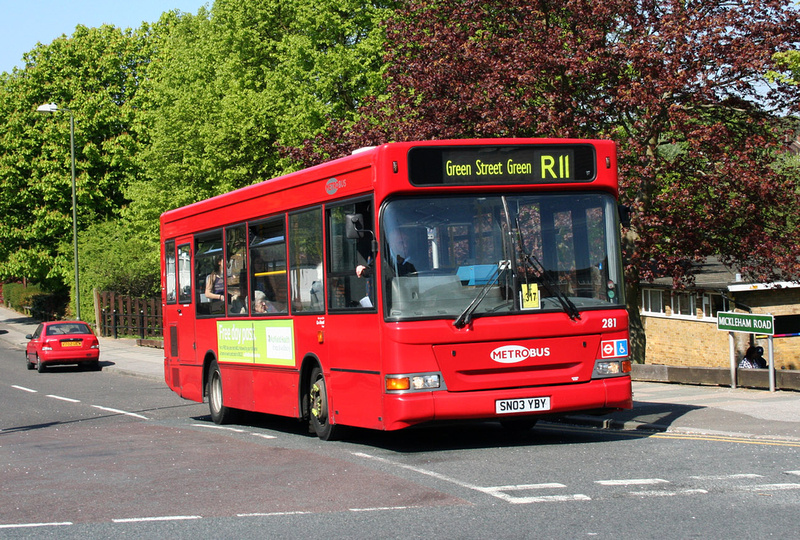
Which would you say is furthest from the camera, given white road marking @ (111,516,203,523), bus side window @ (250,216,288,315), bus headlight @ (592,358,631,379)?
bus side window @ (250,216,288,315)

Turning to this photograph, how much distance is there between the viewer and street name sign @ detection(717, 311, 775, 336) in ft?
53.8

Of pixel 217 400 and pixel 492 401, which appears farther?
pixel 217 400

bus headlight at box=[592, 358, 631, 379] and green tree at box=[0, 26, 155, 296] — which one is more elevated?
green tree at box=[0, 26, 155, 296]

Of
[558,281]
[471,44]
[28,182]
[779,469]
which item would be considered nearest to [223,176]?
[471,44]

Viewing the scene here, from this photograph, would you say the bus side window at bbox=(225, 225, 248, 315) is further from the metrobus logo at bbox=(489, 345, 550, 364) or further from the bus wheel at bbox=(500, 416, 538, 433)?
the metrobus logo at bbox=(489, 345, 550, 364)

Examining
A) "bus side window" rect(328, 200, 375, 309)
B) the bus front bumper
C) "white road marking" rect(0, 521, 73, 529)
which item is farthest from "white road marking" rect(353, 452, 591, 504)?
"white road marking" rect(0, 521, 73, 529)

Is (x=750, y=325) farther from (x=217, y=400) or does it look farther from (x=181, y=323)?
(x=181, y=323)

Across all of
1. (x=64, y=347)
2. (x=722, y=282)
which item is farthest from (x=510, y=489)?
(x=64, y=347)

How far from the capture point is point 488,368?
10.6 meters

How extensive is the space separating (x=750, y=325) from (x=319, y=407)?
778 cm

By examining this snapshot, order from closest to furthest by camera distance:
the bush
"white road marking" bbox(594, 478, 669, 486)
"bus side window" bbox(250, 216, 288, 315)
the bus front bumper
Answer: "white road marking" bbox(594, 478, 669, 486)
the bus front bumper
"bus side window" bbox(250, 216, 288, 315)
the bush

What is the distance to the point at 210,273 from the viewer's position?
15.6m

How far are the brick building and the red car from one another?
56.6ft

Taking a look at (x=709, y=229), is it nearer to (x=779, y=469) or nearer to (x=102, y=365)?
(x=779, y=469)
